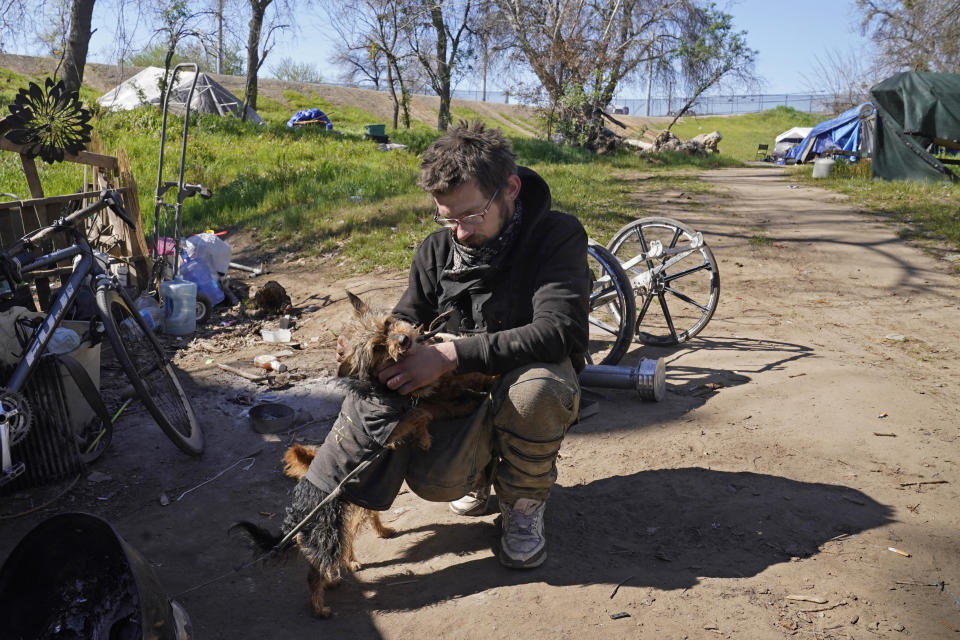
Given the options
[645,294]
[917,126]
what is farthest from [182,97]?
[645,294]

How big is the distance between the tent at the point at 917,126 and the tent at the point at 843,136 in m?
6.59

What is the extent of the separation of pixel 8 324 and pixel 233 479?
1.35m

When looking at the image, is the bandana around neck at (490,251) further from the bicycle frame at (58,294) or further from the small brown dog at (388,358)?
the bicycle frame at (58,294)

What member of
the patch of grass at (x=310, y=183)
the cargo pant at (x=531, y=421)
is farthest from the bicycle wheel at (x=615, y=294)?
the patch of grass at (x=310, y=183)

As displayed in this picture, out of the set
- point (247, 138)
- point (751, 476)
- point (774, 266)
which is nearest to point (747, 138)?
point (247, 138)

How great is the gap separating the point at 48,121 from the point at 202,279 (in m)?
2.53

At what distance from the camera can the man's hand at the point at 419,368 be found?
225cm

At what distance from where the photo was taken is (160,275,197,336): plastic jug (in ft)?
20.9

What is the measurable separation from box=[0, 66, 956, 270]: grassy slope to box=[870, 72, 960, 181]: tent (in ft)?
12.8

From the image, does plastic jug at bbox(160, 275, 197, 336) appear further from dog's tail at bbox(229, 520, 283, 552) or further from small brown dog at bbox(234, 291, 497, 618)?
dog's tail at bbox(229, 520, 283, 552)

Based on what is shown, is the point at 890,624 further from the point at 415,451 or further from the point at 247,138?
the point at 247,138

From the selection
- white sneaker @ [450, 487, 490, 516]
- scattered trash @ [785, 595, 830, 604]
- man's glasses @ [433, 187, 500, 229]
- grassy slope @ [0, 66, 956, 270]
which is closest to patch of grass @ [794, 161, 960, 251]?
grassy slope @ [0, 66, 956, 270]

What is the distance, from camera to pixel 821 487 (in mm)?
3201

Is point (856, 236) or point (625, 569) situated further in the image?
point (856, 236)
